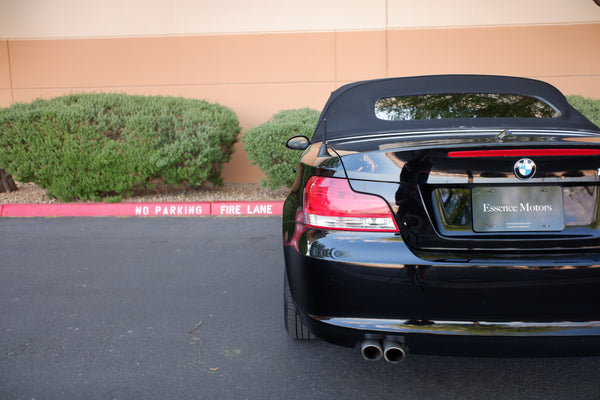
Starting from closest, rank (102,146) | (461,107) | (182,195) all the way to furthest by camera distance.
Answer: (461,107)
(102,146)
(182,195)

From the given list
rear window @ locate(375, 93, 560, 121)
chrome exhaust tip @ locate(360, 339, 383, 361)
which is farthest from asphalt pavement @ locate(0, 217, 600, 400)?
rear window @ locate(375, 93, 560, 121)

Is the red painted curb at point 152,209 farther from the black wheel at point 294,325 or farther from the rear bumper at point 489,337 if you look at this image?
the rear bumper at point 489,337

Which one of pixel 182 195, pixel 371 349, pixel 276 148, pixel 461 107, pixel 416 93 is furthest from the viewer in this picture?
pixel 182 195

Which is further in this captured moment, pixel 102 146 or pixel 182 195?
pixel 182 195

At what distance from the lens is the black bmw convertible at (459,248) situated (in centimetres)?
195

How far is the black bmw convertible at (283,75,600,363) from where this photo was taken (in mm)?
1954

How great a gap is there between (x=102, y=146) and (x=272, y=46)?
12.6ft

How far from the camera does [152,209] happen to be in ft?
23.8

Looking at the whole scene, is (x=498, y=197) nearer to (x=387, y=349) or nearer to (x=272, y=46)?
(x=387, y=349)

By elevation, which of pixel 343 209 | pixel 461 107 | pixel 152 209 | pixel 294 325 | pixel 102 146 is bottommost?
pixel 152 209

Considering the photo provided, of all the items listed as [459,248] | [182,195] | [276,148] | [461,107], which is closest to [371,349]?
[459,248]

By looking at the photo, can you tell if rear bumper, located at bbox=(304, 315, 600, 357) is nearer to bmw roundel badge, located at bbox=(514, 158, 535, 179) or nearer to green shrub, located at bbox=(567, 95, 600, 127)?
bmw roundel badge, located at bbox=(514, 158, 535, 179)

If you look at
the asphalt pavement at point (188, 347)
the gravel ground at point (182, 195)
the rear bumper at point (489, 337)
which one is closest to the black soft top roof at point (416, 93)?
the rear bumper at point (489, 337)

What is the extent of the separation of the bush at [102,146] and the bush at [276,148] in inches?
23.9
